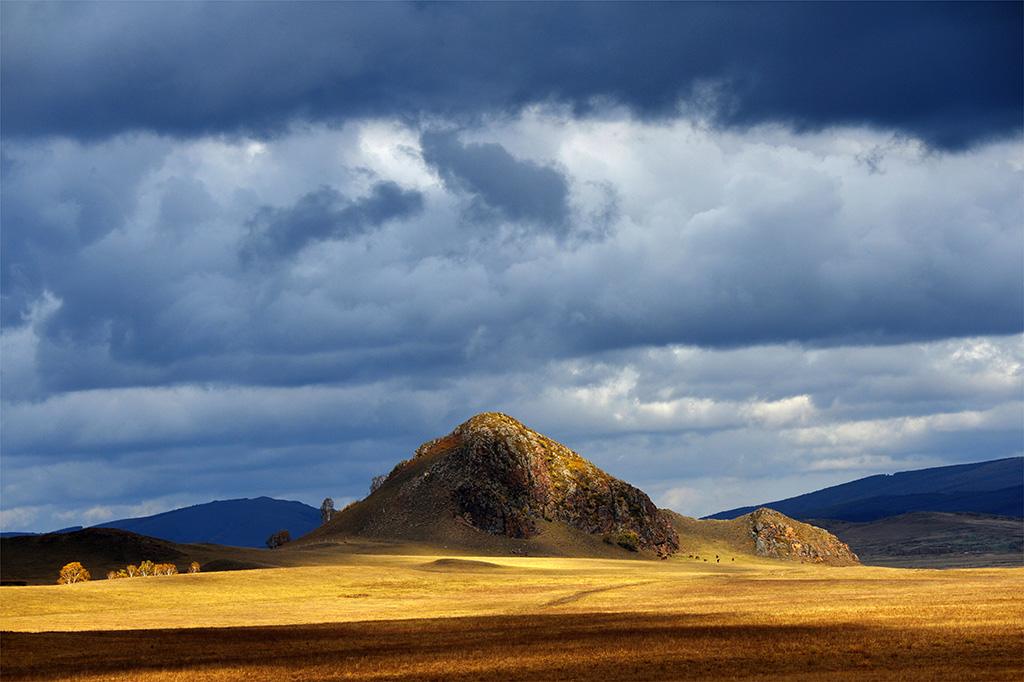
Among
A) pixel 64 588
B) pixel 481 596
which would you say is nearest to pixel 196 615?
pixel 64 588

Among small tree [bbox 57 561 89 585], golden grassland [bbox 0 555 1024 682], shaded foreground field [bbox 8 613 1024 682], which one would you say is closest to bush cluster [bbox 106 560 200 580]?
small tree [bbox 57 561 89 585]

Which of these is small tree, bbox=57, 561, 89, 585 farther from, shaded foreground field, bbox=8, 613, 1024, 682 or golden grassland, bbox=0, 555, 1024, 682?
shaded foreground field, bbox=8, 613, 1024, 682

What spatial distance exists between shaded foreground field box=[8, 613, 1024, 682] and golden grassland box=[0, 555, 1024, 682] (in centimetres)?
13

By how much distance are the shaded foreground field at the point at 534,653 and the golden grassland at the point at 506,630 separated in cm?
13

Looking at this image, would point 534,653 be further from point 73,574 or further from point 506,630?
point 73,574

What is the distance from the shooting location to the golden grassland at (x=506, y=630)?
46.6 metres

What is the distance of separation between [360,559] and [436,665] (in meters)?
130

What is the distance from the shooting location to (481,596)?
358 feet

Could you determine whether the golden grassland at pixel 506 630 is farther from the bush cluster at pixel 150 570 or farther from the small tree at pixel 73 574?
the small tree at pixel 73 574

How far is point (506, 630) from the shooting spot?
66.8 meters

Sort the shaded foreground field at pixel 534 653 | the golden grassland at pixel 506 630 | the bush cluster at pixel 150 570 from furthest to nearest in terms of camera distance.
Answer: the bush cluster at pixel 150 570, the golden grassland at pixel 506 630, the shaded foreground field at pixel 534 653

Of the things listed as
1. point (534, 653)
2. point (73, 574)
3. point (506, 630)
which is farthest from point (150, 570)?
point (534, 653)

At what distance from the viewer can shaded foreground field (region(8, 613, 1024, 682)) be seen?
4412cm

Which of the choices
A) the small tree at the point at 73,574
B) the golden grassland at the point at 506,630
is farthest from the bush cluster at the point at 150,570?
the golden grassland at the point at 506,630
